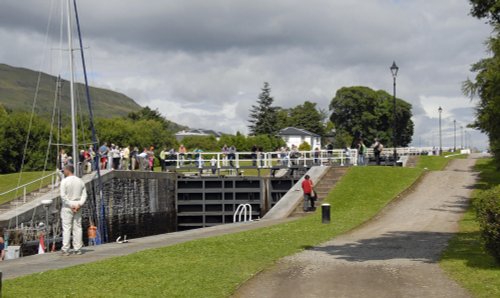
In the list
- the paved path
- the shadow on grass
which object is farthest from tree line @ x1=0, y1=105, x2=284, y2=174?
the shadow on grass

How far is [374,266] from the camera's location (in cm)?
1224

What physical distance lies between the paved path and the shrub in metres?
0.99

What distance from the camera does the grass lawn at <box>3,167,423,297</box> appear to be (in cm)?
962

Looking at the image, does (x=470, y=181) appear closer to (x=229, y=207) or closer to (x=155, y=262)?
(x=229, y=207)

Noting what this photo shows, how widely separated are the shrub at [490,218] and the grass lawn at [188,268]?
405 cm

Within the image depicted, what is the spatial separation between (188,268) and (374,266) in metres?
3.55

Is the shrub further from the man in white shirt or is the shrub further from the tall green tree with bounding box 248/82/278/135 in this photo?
the tall green tree with bounding box 248/82/278/135

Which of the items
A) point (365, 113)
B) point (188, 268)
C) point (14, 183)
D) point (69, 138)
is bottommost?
point (188, 268)

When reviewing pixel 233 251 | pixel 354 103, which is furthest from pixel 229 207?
pixel 354 103

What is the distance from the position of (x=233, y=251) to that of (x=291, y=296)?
15.7ft

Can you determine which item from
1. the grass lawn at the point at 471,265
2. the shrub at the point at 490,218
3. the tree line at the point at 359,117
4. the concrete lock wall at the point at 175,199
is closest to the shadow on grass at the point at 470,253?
the grass lawn at the point at 471,265

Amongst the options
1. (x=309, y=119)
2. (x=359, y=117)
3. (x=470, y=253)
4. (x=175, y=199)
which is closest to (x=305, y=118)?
(x=309, y=119)

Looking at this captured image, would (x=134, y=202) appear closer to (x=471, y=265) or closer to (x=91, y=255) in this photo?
(x=91, y=255)

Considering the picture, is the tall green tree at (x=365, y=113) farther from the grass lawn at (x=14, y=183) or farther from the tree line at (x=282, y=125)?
the grass lawn at (x=14, y=183)
